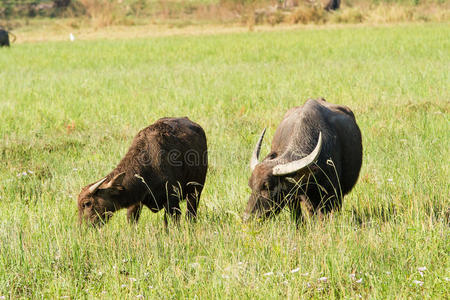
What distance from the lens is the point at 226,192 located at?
5652mm

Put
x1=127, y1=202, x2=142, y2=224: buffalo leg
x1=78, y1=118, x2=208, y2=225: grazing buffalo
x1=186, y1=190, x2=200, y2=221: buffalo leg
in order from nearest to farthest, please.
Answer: x1=78, y1=118, x2=208, y2=225: grazing buffalo, x1=127, y1=202, x2=142, y2=224: buffalo leg, x1=186, y1=190, x2=200, y2=221: buffalo leg

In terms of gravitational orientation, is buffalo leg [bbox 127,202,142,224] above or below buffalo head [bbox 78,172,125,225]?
below

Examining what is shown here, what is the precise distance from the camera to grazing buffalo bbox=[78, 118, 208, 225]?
4652 millimetres

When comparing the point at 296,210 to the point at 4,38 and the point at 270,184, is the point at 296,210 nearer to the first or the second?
the point at 270,184

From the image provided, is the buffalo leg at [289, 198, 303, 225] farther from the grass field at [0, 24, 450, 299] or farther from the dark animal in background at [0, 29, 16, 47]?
the dark animal in background at [0, 29, 16, 47]

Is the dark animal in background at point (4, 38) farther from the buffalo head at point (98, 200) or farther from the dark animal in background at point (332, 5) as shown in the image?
the buffalo head at point (98, 200)

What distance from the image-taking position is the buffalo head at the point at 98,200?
461 centimetres

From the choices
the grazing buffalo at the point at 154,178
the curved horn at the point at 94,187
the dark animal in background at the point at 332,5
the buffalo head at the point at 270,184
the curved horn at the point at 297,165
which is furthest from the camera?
the dark animal in background at the point at 332,5

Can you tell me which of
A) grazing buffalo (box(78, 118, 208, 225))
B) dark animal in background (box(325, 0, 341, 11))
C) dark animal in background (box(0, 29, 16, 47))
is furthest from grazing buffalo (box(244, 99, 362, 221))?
dark animal in background (box(325, 0, 341, 11))

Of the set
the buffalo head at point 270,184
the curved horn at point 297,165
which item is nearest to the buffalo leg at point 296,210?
the buffalo head at point 270,184

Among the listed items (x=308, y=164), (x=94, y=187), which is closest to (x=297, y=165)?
(x=308, y=164)

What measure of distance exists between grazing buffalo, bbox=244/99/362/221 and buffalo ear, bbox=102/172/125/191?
1100mm

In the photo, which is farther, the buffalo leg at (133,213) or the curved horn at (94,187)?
the buffalo leg at (133,213)

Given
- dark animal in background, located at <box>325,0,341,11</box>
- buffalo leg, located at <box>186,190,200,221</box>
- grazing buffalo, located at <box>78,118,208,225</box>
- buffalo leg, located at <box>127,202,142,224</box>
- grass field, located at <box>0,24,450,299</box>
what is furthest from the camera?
dark animal in background, located at <box>325,0,341,11</box>
